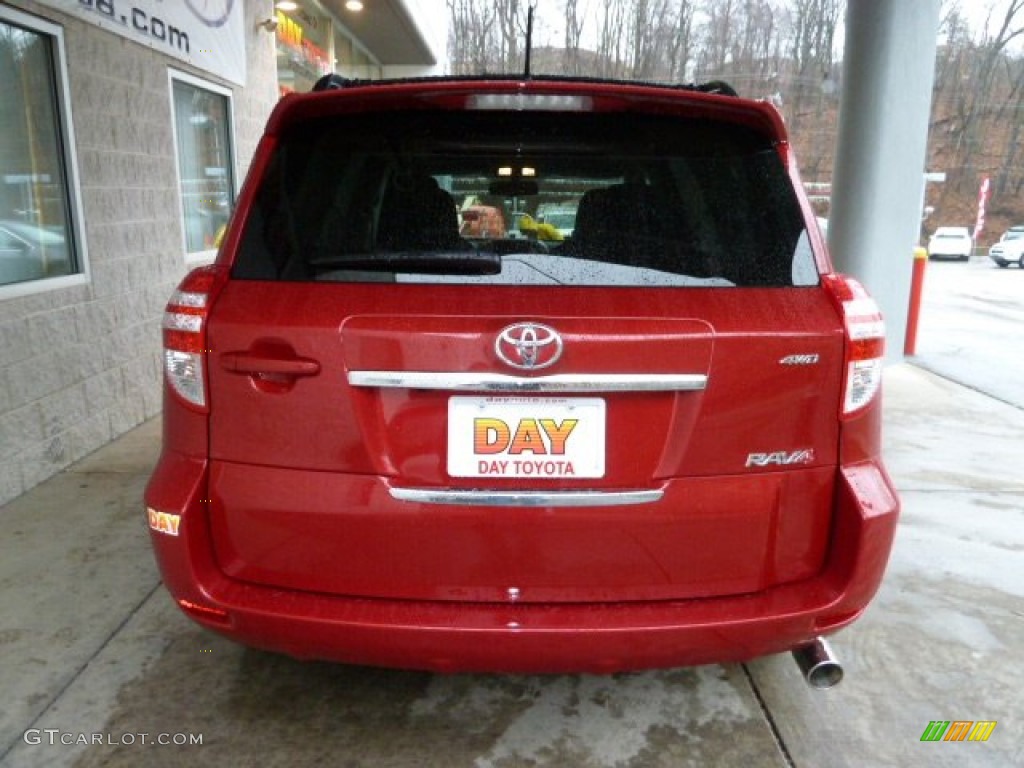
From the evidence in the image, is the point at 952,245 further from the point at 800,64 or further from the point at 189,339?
the point at 189,339

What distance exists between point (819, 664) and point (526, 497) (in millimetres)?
941

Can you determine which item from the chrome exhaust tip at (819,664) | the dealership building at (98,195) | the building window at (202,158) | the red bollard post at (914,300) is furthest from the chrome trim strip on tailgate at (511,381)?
the red bollard post at (914,300)

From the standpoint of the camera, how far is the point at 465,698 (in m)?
2.51

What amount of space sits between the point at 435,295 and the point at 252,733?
1.42 meters

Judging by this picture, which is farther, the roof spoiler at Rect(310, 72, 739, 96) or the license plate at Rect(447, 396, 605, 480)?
the roof spoiler at Rect(310, 72, 739, 96)

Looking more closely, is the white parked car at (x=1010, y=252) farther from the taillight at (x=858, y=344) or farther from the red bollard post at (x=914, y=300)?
the taillight at (x=858, y=344)

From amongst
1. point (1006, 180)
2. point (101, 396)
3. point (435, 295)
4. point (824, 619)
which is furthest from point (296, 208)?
point (1006, 180)

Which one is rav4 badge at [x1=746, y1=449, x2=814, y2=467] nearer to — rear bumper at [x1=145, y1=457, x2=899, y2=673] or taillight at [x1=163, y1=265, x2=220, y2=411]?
rear bumper at [x1=145, y1=457, x2=899, y2=673]

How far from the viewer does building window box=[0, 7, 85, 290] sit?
166 inches

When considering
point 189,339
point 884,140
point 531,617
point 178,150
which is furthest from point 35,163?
point 884,140

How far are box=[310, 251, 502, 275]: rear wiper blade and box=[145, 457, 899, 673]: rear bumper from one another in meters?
0.62

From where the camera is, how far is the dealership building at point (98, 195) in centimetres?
427

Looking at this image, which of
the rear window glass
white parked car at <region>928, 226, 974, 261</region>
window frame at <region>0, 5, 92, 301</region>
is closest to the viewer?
the rear window glass

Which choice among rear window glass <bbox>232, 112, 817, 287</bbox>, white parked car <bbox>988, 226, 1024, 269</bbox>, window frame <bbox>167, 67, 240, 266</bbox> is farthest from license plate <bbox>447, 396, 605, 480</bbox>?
white parked car <bbox>988, 226, 1024, 269</bbox>
